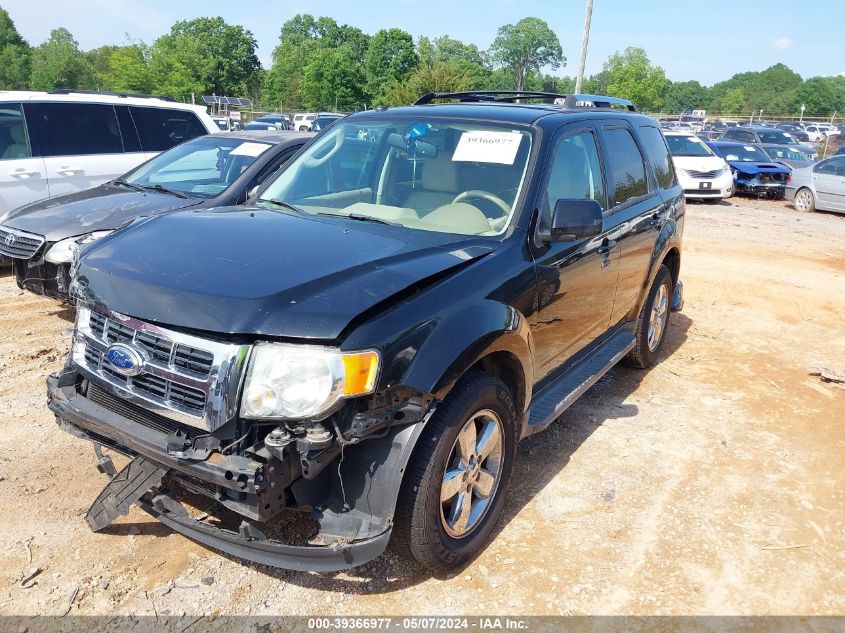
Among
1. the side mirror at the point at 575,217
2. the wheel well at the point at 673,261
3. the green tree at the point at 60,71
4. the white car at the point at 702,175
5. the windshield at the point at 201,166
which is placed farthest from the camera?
the green tree at the point at 60,71

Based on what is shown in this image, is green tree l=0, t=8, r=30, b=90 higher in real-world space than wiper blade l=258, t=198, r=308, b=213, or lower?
higher

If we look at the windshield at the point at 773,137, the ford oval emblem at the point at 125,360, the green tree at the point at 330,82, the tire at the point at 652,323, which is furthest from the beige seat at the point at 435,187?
the green tree at the point at 330,82

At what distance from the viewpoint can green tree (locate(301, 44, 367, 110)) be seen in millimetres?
66188

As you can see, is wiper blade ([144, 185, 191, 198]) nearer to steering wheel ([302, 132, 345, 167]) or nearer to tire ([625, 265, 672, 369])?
steering wheel ([302, 132, 345, 167])

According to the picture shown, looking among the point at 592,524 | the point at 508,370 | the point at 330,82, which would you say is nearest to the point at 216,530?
the point at 508,370

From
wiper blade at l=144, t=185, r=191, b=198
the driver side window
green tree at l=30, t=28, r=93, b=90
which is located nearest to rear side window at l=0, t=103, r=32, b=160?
wiper blade at l=144, t=185, r=191, b=198

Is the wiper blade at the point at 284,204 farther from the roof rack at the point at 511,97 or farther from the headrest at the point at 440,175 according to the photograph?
the roof rack at the point at 511,97

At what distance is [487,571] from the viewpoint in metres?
2.96

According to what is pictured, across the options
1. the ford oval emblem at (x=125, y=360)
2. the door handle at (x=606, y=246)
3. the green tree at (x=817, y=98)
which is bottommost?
the ford oval emblem at (x=125, y=360)

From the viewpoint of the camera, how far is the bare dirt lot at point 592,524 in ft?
9.07

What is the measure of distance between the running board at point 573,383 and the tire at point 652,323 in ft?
0.89

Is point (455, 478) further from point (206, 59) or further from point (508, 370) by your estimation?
point (206, 59)

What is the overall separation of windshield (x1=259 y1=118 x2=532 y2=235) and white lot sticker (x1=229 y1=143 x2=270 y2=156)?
99.6 inches

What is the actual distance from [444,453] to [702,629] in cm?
129
